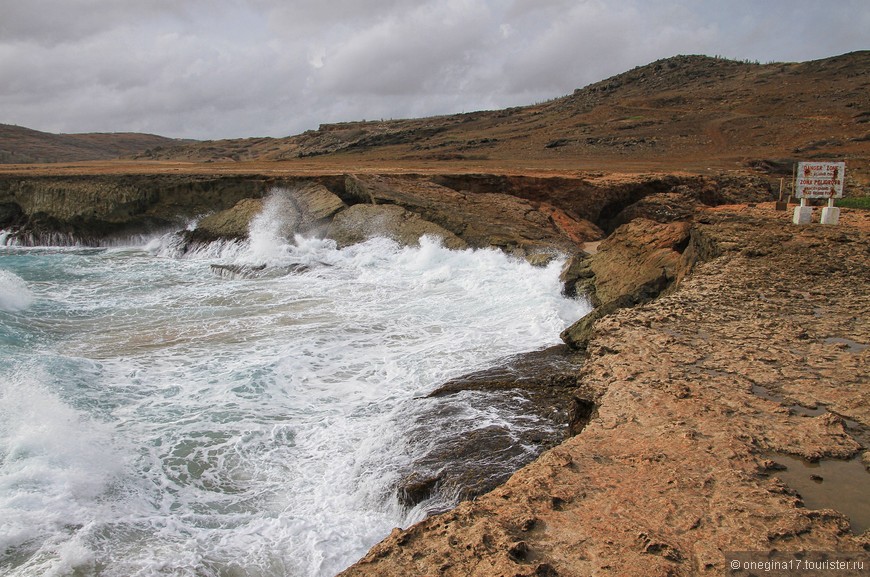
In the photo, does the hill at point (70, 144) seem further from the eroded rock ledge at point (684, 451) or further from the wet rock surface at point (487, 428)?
the eroded rock ledge at point (684, 451)

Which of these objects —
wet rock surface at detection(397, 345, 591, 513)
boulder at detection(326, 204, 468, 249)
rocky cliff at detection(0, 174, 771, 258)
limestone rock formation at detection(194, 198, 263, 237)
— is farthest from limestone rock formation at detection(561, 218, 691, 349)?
limestone rock formation at detection(194, 198, 263, 237)

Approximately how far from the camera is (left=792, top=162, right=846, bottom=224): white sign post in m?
9.12

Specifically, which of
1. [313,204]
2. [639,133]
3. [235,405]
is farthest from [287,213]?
[639,133]

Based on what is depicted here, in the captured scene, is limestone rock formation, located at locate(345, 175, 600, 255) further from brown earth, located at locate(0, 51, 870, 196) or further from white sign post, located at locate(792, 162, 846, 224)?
white sign post, located at locate(792, 162, 846, 224)

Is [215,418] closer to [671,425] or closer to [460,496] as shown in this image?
[460,496]

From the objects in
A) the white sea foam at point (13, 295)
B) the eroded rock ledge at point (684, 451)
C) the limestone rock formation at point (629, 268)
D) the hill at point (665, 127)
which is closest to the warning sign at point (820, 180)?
the limestone rock formation at point (629, 268)

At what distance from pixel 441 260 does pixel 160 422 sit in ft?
25.7

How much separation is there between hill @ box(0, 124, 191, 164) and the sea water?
1490 inches

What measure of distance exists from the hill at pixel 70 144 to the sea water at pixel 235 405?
3786cm

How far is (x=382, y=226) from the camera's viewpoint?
1491 cm

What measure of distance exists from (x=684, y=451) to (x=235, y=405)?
457 centimetres

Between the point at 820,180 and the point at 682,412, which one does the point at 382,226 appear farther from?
the point at 682,412

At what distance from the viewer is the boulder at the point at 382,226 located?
14.2 meters

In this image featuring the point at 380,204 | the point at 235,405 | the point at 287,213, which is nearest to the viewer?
the point at 235,405
